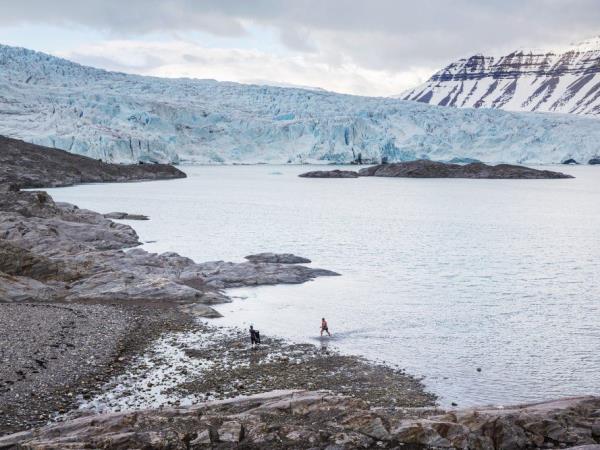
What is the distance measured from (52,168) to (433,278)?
77.7m

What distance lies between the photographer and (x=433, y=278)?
35.7 meters

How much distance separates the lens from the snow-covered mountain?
12162cm

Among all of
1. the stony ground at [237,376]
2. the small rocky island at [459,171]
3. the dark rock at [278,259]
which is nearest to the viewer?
the stony ground at [237,376]

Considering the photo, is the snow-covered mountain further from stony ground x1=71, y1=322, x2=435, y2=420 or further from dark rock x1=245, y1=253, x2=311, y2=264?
stony ground x1=71, y1=322, x2=435, y2=420

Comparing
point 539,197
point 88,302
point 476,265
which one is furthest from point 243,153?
point 88,302

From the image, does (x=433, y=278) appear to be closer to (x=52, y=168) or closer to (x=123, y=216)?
(x=123, y=216)

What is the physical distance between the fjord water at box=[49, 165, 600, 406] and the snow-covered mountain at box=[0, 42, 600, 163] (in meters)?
37.4

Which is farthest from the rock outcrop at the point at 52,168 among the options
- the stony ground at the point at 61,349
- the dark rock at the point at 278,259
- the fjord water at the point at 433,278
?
the stony ground at the point at 61,349

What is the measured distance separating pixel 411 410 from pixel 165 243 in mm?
36409

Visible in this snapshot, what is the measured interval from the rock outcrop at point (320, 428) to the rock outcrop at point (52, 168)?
7486 cm

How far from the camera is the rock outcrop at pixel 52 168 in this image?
89906 mm

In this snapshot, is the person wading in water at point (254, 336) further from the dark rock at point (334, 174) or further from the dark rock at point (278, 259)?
the dark rock at point (334, 174)

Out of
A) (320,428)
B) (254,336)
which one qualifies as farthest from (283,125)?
(320,428)

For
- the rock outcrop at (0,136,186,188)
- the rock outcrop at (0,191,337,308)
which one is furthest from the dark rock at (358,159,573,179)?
the rock outcrop at (0,191,337,308)
